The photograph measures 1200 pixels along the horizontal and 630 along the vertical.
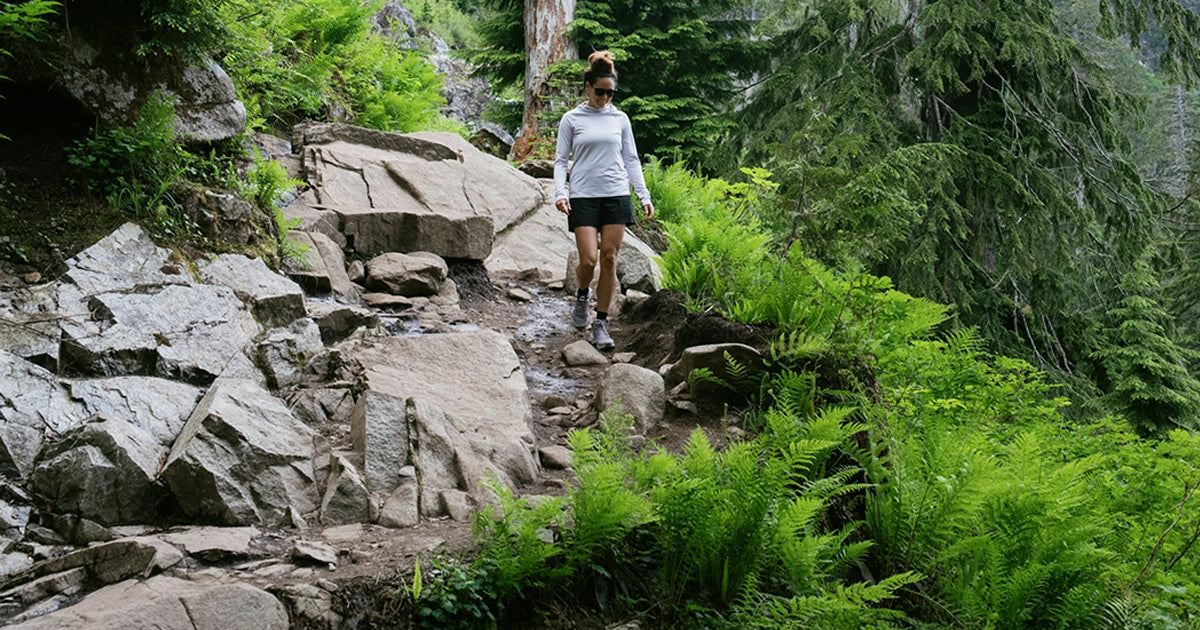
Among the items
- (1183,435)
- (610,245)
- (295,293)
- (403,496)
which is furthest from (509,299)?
(1183,435)

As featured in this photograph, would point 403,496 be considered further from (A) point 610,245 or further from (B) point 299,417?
(A) point 610,245

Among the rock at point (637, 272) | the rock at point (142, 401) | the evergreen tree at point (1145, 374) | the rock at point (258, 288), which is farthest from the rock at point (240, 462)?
the evergreen tree at point (1145, 374)

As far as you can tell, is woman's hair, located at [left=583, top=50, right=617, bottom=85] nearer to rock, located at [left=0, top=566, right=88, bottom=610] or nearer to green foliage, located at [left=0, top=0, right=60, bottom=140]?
green foliage, located at [left=0, top=0, right=60, bottom=140]

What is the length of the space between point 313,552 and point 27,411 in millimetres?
1789

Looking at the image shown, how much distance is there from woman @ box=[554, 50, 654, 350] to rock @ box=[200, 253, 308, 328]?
7.38 feet

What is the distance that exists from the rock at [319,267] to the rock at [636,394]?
275cm

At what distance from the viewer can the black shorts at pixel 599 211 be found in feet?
22.6

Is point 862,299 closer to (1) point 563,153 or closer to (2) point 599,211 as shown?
(2) point 599,211

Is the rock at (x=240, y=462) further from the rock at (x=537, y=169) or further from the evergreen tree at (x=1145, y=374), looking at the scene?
the evergreen tree at (x=1145, y=374)

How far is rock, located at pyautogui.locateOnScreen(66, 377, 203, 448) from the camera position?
4.32 m

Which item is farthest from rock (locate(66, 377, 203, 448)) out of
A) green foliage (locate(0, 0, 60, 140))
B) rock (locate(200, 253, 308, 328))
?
green foliage (locate(0, 0, 60, 140))

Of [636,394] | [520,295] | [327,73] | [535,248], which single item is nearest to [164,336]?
[636,394]

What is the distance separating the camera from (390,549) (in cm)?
383

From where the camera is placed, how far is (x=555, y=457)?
510 cm
